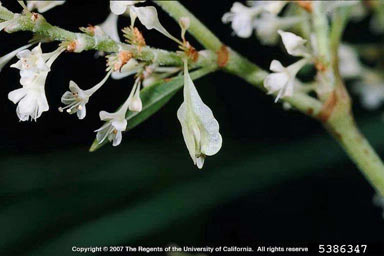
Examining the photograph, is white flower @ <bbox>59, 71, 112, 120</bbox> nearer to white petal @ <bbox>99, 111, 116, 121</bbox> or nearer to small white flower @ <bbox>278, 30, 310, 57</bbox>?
white petal @ <bbox>99, 111, 116, 121</bbox>

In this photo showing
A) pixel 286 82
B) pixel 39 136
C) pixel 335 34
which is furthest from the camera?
pixel 39 136

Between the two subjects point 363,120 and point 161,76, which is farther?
point 363,120

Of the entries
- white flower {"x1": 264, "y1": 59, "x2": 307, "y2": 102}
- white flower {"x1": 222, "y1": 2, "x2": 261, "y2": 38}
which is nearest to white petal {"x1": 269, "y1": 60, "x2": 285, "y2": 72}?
white flower {"x1": 264, "y1": 59, "x2": 307, "y2": 102}

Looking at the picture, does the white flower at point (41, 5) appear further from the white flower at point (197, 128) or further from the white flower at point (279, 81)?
the white flower at point (279, 81)

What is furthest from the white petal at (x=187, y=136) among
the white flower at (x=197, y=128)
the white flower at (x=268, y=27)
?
the white flower at (x=268, y=27)

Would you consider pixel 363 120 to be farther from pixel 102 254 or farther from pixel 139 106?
pixel 139 106

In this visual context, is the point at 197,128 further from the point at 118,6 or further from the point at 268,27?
the point at 268,27

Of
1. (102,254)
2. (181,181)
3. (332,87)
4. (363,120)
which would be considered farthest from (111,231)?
→ (363,120)
